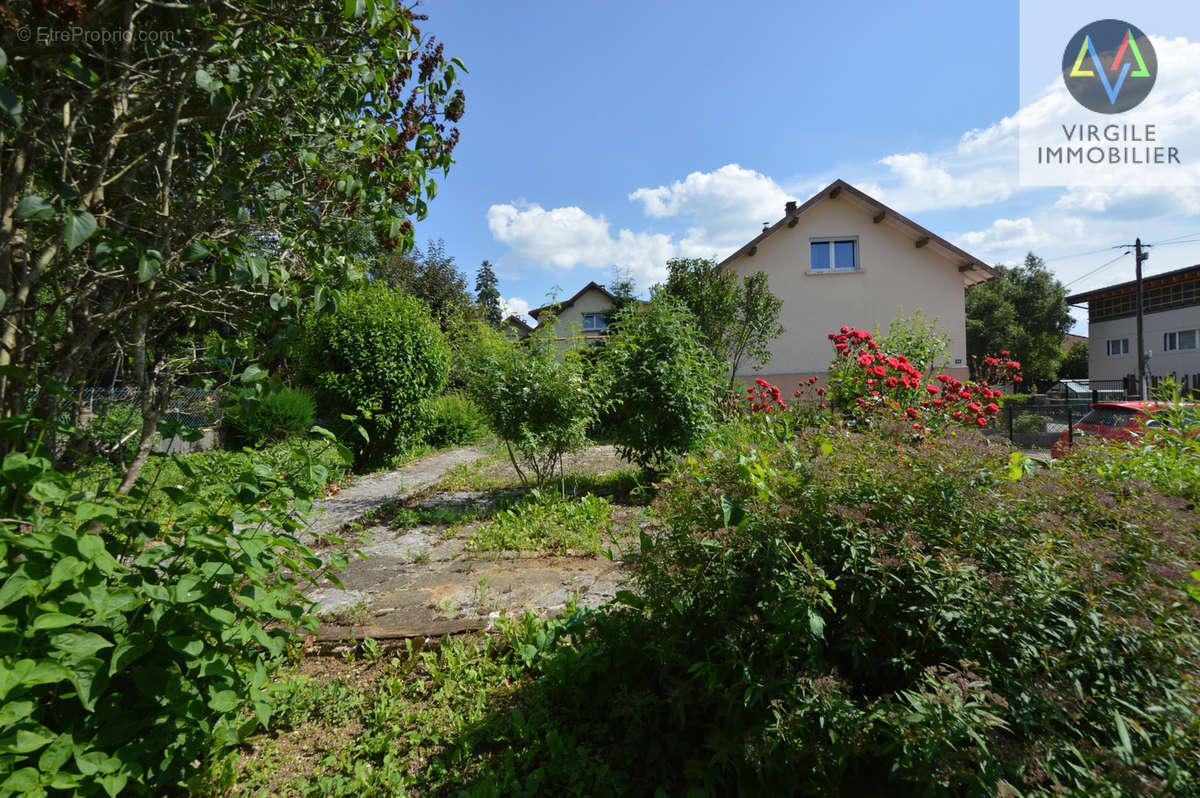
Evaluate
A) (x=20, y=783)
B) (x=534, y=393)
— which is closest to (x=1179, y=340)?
(x=534, y=393)

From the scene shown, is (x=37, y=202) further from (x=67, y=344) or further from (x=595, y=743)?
(x=595, y=743)

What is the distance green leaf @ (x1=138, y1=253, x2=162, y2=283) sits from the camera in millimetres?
1363

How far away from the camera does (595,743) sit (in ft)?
6.75

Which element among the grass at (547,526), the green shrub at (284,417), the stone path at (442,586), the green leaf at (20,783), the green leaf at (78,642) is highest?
the green shrub at (284,417)

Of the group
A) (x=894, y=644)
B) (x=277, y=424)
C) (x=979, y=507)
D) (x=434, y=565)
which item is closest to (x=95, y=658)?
(x=894, y=644)

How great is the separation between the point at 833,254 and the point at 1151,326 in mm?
22989

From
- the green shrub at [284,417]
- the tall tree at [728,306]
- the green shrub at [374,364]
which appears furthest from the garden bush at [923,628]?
the tall tree at [728,306]

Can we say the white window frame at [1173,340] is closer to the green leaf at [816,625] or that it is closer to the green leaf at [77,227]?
the green leaf at [816,625]

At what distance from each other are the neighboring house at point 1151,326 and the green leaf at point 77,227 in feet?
105

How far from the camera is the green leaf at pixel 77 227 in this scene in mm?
1244

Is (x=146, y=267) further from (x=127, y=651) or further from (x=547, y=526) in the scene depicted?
(x=547, y=526)

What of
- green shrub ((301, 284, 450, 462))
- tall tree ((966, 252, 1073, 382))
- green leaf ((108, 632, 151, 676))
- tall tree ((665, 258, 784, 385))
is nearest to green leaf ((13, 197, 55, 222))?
green leaf ((108, 632, 151, 676))

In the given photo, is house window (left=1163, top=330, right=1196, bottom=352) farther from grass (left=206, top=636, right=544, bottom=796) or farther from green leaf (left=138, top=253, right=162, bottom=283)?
green leaf (left=138, top=253, right=162, bottom=283)

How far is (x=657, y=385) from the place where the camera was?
6.00m
